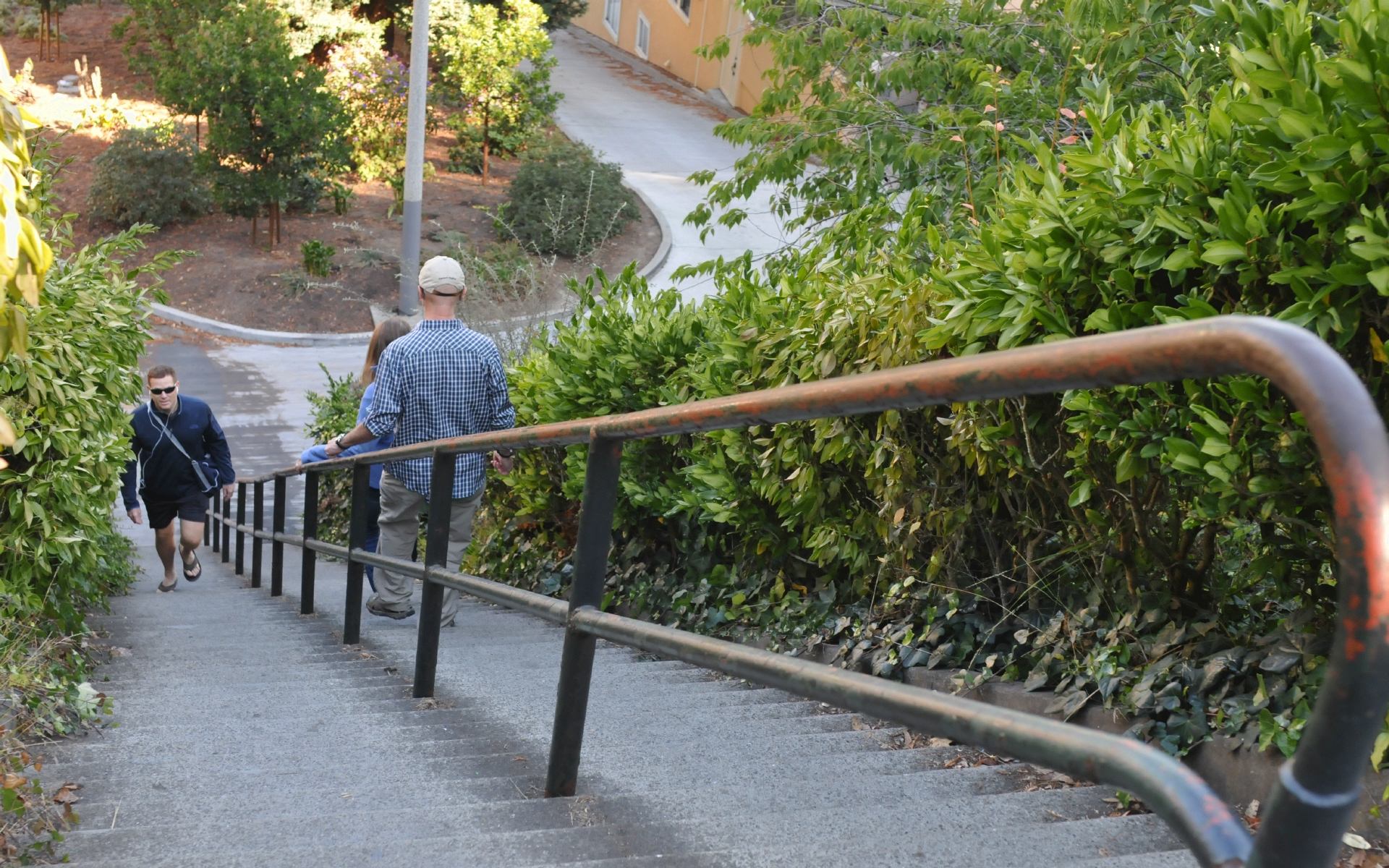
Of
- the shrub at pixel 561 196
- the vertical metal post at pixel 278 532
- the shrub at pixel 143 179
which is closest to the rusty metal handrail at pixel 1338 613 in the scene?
the vertical metal post at pixel 278 532

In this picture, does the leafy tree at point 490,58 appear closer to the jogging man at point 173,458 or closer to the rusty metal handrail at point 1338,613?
the jogging man at point 173,458

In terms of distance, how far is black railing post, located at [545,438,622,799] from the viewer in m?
2.58

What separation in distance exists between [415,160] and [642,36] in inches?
1114

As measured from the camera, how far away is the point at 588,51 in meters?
41.9

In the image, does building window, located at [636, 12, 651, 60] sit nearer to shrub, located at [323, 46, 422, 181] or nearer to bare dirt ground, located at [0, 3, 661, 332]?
bare dirt ground, located at [0, 3, 661, 332]

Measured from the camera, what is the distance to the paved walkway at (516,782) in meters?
2.36

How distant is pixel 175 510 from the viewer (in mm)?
8672

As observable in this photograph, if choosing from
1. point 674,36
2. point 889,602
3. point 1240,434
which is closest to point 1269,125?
point 1240,434

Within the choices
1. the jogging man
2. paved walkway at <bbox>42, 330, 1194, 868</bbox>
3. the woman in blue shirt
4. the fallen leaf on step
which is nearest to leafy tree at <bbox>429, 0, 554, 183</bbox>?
the jogging man

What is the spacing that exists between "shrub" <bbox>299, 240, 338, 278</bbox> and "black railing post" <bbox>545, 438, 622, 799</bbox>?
63.0ft

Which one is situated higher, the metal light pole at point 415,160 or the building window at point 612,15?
the building window at point 612,15

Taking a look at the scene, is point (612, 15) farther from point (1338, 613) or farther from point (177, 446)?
point (1338, 613)

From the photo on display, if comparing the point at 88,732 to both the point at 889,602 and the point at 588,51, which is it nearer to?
the point at 889,602

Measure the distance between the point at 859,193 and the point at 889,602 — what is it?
410 centimetres
